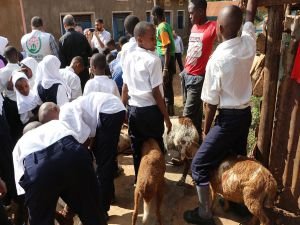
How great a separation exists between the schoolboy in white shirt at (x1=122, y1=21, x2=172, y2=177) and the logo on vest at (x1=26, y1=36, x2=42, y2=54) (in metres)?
3.09

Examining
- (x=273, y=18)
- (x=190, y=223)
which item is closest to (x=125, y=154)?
(x=190, y=223)

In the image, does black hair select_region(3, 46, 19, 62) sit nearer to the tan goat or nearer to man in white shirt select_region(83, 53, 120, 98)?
man in white shirt select_region(83, 53, 120, 98)

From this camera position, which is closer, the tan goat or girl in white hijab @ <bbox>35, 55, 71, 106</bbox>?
the tan goat

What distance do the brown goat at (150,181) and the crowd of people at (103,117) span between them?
32cm

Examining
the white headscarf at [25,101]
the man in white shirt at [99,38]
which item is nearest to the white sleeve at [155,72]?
the white headscarf at [25,101]

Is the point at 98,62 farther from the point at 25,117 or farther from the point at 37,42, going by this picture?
the point at 37,42

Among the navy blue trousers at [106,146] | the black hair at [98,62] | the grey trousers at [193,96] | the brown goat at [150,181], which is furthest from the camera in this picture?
the grey trousers at [193,96]

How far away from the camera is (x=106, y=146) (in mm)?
3426

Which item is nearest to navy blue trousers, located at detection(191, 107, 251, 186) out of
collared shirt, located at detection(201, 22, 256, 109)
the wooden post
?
collared shirt, located at detection(201, 22, 256, 109)

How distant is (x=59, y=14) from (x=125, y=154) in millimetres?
13182

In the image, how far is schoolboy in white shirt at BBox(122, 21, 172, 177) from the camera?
3.46 meters

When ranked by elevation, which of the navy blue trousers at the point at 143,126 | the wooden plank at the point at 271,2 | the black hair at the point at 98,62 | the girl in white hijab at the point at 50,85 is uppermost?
the wooden plank at the point at 271,2

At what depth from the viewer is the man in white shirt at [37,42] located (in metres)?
6.04

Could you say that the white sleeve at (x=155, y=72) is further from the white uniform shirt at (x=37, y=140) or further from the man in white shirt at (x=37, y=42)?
the man in white shirt at (x=37, y=42)
